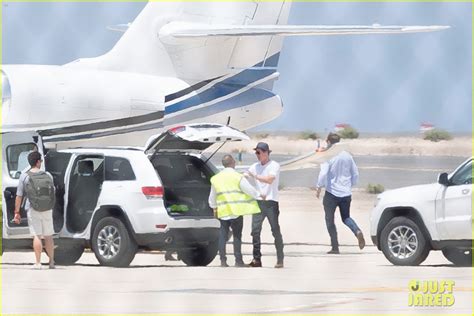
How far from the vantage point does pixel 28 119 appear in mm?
18844

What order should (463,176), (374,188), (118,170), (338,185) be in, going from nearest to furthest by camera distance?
(463,176) < (118,170) < (338,185) < (374,188)

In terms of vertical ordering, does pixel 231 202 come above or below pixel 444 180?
below

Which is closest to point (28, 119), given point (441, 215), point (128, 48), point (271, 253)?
point (128, 48)

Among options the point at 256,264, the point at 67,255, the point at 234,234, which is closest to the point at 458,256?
the point at 256,264

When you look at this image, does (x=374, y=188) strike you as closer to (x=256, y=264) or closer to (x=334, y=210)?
(x=334, y=210)

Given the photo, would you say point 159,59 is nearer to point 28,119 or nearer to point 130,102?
point 130,102

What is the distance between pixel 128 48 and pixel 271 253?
181 inches

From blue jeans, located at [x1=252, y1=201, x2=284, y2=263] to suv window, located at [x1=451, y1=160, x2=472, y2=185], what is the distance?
1.86 m

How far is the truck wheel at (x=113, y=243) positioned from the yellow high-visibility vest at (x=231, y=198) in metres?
0.99

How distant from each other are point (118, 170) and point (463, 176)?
3616 mm

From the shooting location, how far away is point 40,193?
14.8 meters

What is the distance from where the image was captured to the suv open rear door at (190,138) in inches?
615

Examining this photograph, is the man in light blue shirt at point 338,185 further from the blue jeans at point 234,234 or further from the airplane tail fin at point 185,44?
the airplane tail fin at point 185,44

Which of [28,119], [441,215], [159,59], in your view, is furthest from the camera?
[159,59]
